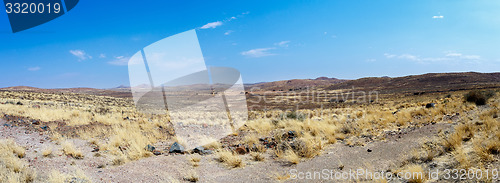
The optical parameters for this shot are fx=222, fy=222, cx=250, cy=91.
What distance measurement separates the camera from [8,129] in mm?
9141

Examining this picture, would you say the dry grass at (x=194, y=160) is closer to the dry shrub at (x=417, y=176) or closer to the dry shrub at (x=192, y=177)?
the dry shrub at (x=192, y=177)

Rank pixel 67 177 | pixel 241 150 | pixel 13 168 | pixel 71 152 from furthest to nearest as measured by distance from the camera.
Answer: pixel 241 150 < pixel 71 152 < pixel 13 168 < pixel 67 177

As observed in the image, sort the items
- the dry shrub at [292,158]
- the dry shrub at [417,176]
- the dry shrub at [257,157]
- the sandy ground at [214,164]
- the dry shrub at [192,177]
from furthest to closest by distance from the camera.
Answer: the dry shrub at [257,157], the dry shrub at [292,158], the sandy ground at [214,164], the dry shrub at [192,177], the dry shrub at [417,176]

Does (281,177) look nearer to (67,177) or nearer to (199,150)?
(199,150)

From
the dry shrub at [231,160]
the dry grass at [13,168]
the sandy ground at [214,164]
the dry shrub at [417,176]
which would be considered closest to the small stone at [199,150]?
the sandy ground at [214,164]

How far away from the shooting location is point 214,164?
6.54m

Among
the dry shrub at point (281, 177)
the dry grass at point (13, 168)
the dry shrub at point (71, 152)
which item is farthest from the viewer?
the dry shrub at point (71, 152)

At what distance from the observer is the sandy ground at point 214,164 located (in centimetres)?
530

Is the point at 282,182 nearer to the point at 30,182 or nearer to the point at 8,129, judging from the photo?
the point at 30,182

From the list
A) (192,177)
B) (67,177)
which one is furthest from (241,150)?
(67,177)

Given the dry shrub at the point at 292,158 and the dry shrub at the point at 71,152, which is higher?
the dry shrub at the point at 71,152

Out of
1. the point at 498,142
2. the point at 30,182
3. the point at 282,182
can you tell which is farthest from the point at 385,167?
the point at 30,182

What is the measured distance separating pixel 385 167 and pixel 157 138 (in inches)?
340

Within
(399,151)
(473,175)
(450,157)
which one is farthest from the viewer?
(399,151)
